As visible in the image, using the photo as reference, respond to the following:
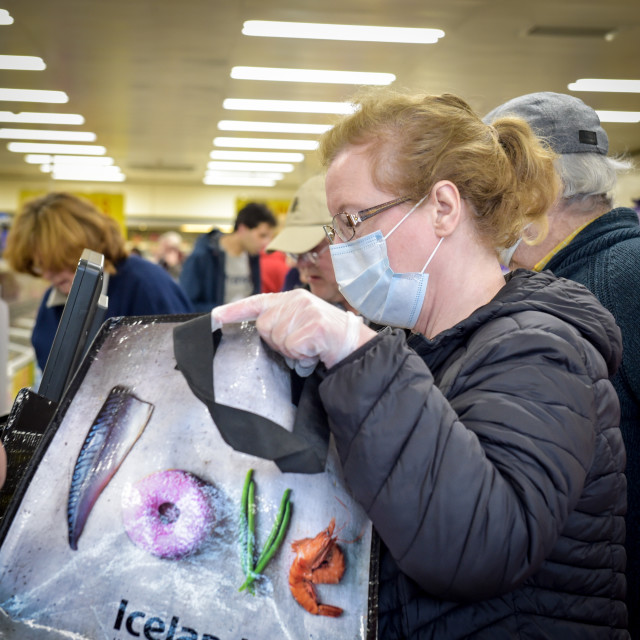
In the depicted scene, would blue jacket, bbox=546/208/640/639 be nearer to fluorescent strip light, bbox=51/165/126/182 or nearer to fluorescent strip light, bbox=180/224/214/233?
fluorescent strip light, bbox=51/165/126/182

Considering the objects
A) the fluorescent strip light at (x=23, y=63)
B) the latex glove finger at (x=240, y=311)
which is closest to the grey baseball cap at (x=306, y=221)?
the latex glove finger at (x=240, y=311)

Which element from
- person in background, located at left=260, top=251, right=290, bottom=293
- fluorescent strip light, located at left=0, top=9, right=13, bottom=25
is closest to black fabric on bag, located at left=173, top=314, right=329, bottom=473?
person in background, located at left=260, top=251, right=290, bottom=293

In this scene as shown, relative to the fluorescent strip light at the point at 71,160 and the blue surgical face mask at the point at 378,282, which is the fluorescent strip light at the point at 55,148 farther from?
the blue surgical face mask at the point at 378,282

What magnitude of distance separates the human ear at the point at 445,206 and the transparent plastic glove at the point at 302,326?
1.05ft

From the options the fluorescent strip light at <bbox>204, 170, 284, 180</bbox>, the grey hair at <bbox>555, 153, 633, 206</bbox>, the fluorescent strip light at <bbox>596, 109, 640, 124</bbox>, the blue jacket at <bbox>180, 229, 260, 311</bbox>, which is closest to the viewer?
the grey hair at <bbox>555, 153, 633, 206</bbox>

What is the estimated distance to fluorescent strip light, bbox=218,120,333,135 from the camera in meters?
10.7

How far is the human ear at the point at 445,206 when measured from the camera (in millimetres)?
1206

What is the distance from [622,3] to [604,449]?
20.4 ft

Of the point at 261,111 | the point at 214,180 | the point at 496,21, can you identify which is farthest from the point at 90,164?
the point at 496,21

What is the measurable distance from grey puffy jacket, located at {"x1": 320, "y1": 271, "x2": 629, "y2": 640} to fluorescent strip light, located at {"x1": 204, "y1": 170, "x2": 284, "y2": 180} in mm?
14730

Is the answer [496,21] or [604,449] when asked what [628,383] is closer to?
[604,449]

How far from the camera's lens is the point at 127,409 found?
3.35ft

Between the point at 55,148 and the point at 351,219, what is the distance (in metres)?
13.3

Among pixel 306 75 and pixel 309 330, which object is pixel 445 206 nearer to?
pixel 309 330
